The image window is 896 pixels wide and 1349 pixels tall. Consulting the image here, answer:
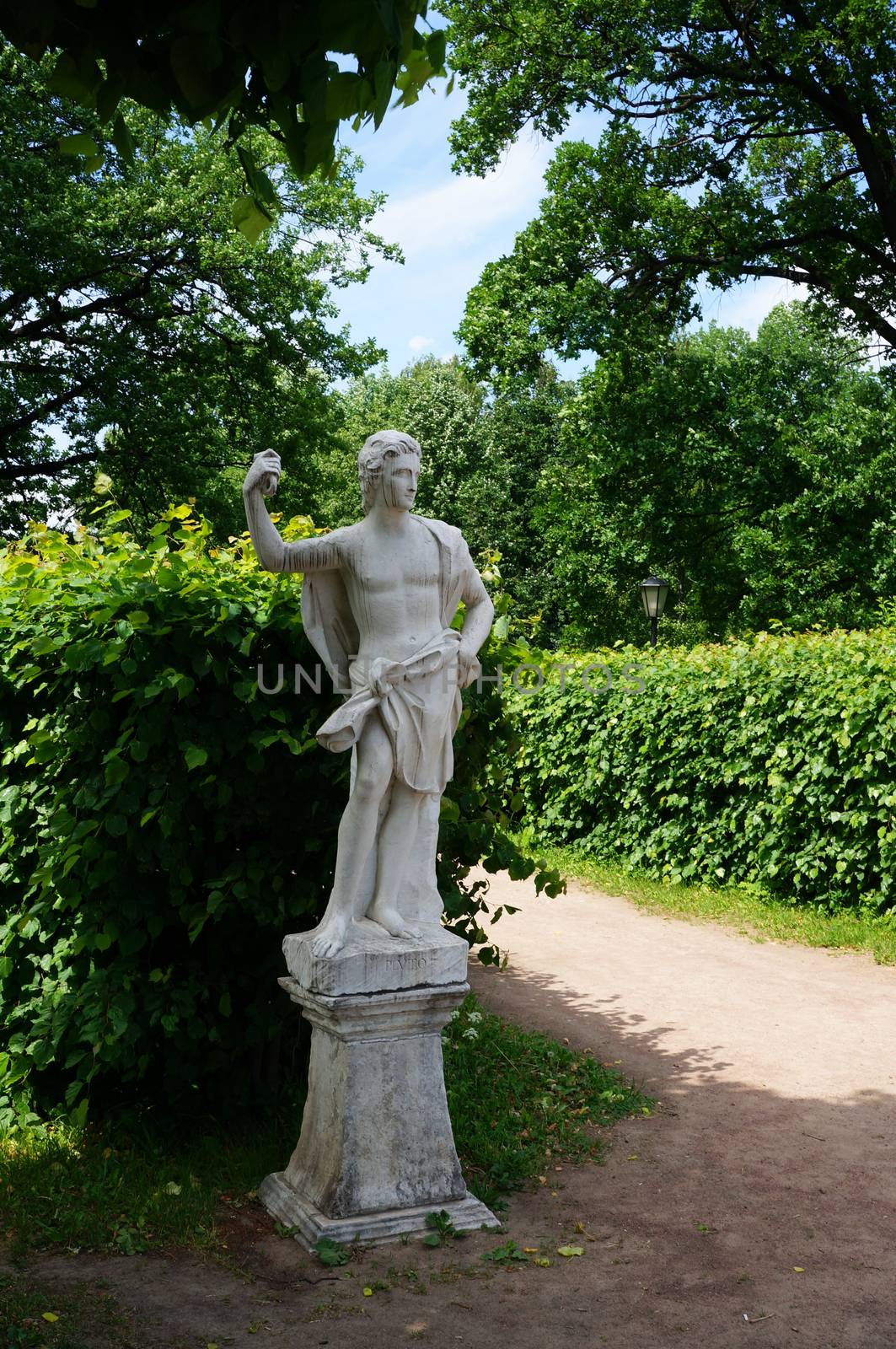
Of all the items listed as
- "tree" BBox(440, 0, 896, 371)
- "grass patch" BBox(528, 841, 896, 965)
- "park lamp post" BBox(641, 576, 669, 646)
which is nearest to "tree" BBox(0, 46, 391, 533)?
"tree" BBox(440, 0, 896, 371)

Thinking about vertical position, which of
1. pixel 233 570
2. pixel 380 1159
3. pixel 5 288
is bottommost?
pixel 380 1159

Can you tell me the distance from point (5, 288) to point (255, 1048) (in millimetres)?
15829

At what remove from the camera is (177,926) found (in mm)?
5359

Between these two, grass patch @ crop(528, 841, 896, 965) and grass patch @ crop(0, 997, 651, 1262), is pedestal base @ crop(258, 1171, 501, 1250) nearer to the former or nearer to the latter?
grass patch @ crop(0, 997, 651, 1262)

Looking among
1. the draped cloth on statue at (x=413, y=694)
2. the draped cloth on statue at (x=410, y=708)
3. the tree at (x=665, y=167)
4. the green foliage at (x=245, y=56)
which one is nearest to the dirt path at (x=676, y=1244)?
the draped cloth on statue at (x=413, y=694)

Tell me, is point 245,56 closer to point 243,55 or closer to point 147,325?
point 243,55

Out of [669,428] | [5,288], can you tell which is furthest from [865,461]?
[5,288]

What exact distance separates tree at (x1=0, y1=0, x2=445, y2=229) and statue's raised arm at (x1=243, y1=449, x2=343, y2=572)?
1.02 metres

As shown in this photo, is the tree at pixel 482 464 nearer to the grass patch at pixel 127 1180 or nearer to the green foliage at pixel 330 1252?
the grass patch at pixel 127 1180

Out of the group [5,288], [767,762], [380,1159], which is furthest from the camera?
[5,288]

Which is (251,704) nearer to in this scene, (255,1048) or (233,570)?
(233,570)

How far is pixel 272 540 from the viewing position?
173 inches

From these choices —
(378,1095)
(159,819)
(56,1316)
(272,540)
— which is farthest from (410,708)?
(56,1316)

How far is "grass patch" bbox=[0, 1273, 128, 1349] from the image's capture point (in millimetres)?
3633
